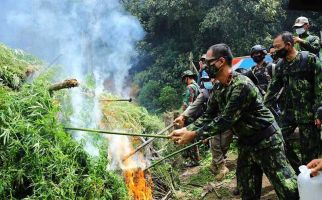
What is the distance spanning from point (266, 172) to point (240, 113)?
0.70 metres

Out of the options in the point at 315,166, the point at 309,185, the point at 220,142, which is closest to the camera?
the point at 315,166

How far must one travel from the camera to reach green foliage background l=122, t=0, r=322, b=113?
19.0m

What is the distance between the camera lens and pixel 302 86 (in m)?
5.20

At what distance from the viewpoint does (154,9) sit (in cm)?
2289

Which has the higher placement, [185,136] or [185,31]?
[185,31]

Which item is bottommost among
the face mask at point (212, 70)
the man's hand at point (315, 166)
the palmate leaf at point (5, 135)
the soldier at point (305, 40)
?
the man's hand at point (315, 166)

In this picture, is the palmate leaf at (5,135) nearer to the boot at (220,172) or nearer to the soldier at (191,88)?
the boot at (220,172)

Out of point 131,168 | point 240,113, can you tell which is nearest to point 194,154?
point 131,168

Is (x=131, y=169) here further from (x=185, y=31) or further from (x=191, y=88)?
(x=185, y=31)

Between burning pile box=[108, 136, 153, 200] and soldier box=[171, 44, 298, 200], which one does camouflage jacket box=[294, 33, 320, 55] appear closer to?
soldier box=[171, 44, 298, 200]

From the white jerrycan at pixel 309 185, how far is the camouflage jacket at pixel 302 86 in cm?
186

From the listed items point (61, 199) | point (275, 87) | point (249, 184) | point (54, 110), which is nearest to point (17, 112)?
point (54, 110)

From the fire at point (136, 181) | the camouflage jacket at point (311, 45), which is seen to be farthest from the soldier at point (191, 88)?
the camouflage jacket at point (311, 45)

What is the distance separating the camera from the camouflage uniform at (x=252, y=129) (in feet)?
13.2
